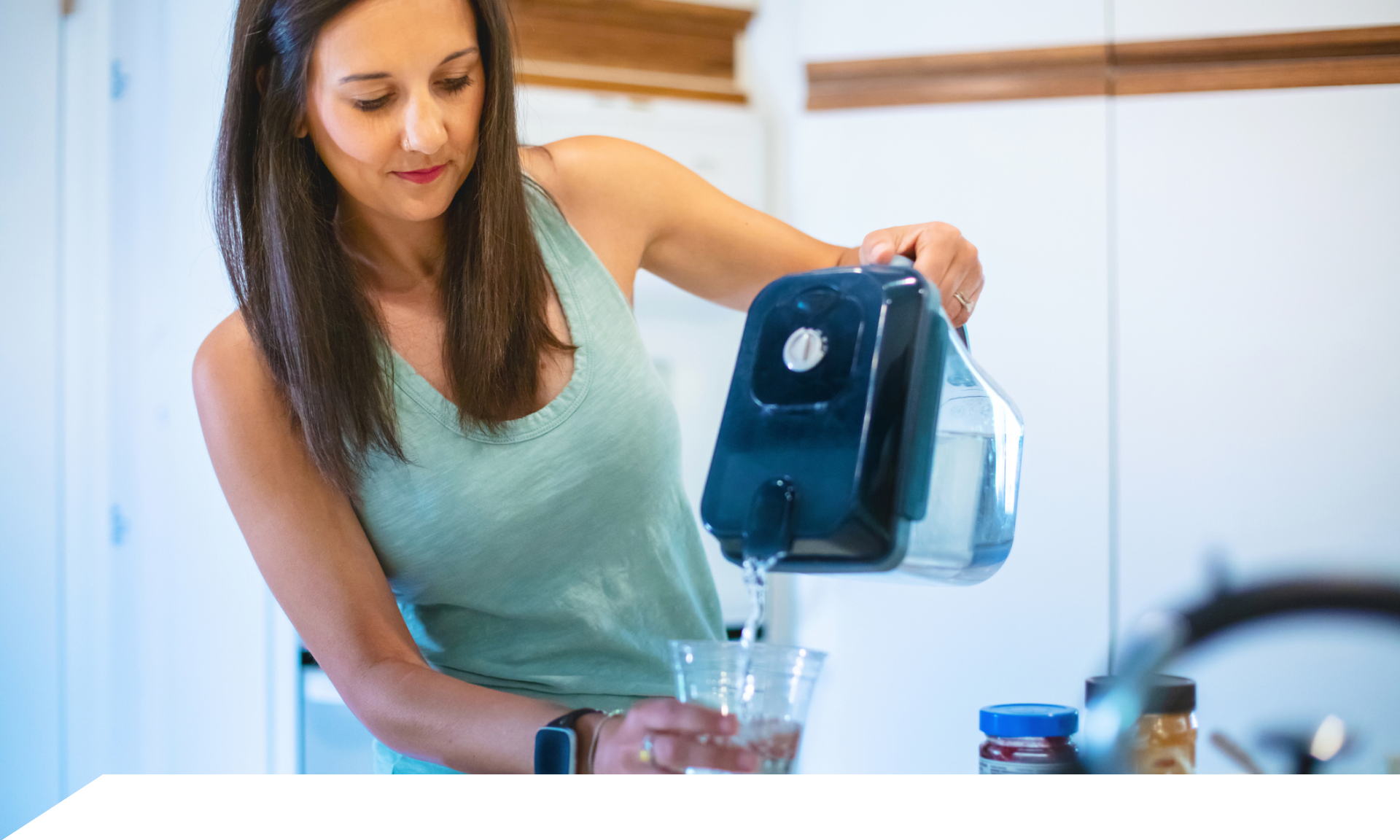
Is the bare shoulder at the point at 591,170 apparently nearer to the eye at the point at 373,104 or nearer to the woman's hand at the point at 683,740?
the eye at the point at 373,104

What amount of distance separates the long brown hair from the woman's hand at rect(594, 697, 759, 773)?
33 cm

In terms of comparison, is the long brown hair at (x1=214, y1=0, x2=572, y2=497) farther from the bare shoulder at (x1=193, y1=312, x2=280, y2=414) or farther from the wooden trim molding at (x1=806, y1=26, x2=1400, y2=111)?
the wooden trim molding at (x1=806, y1=26, x2=1400, y2=111)

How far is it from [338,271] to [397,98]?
0.15 m

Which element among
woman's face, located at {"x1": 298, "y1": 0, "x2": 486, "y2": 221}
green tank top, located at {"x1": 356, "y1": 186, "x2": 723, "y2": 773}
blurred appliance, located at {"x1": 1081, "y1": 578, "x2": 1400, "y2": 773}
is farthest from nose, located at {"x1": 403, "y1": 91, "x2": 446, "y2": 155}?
blurred appliance, located at {"x1": 1081, "y1": 578, "x2": 1400, "y2": 773}

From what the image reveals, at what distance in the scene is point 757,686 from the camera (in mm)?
485

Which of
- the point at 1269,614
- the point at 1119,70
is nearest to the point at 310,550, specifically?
the point at 1119,70

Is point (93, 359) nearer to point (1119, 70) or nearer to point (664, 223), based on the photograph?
point (664, 223)

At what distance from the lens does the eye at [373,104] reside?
70cm

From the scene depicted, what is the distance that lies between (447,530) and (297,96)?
31 centimetres

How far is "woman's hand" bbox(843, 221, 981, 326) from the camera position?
2.31 feet

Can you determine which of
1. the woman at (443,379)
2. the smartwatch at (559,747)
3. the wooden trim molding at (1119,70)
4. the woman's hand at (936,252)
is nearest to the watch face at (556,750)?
the smartwatch at (559,747)

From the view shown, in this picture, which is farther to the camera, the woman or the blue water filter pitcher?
the woman

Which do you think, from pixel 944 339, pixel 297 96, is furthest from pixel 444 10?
pixel 944 339

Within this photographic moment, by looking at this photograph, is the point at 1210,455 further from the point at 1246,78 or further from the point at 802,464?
the point at 802,464
